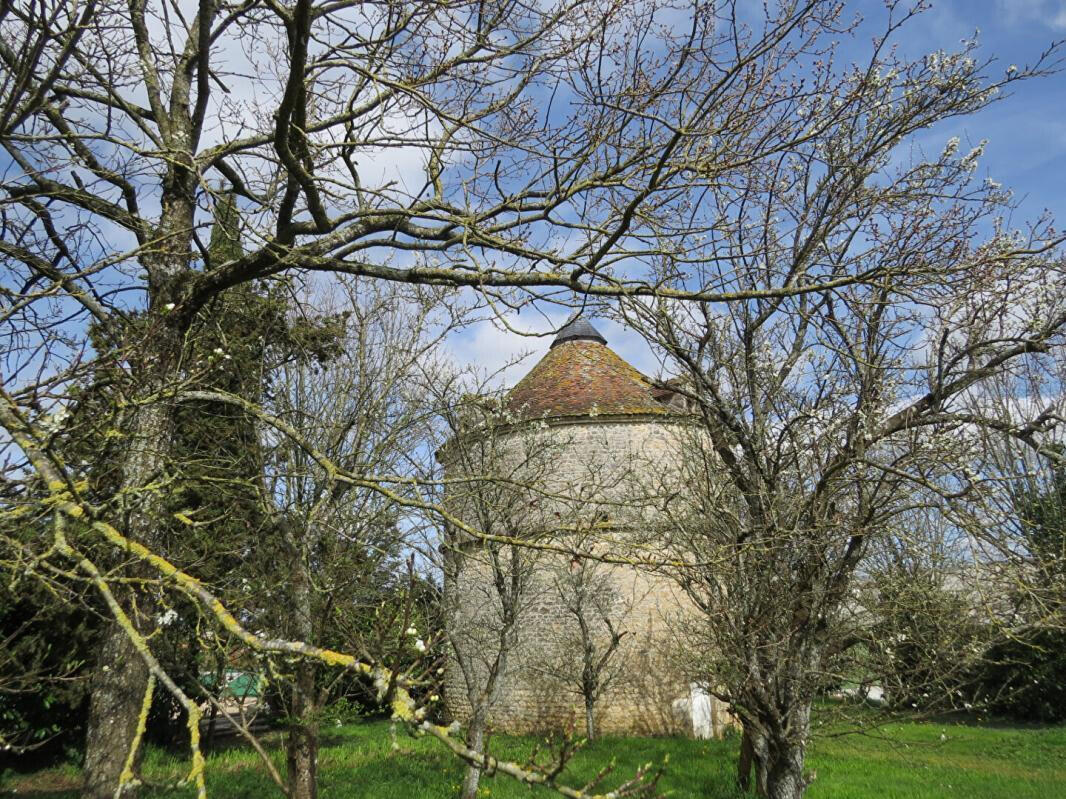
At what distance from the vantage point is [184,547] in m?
6.38

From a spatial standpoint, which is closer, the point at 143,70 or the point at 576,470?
the point at 143,70

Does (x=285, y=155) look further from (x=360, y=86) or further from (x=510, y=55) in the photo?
(x=510, y=55)

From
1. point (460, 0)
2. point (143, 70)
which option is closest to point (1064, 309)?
point (460, 0)

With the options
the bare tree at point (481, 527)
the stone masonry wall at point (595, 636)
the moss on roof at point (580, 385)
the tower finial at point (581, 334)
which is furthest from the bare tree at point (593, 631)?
the tower finial at point (581, 334)

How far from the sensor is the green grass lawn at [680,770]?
9.46 m

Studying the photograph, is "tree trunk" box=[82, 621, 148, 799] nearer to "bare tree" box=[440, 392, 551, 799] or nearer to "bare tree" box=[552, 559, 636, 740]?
"bare tree" box=[440, 392, 551, 799]

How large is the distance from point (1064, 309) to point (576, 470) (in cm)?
1034

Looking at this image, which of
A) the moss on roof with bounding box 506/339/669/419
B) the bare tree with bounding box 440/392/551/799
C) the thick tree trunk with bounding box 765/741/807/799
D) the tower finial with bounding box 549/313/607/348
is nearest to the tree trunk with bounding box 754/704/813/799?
the thick tree trunk with bounding box 765/741/807/799

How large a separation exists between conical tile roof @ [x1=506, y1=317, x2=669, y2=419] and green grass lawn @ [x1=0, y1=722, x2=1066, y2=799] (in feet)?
21.9

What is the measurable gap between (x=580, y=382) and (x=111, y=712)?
43.0ft

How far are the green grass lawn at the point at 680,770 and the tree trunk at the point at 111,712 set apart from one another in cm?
499

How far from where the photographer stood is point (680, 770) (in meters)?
11.3

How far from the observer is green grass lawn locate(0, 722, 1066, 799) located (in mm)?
9461

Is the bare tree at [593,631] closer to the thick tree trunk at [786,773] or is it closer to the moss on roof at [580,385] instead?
the moss on roof at [580,385]
